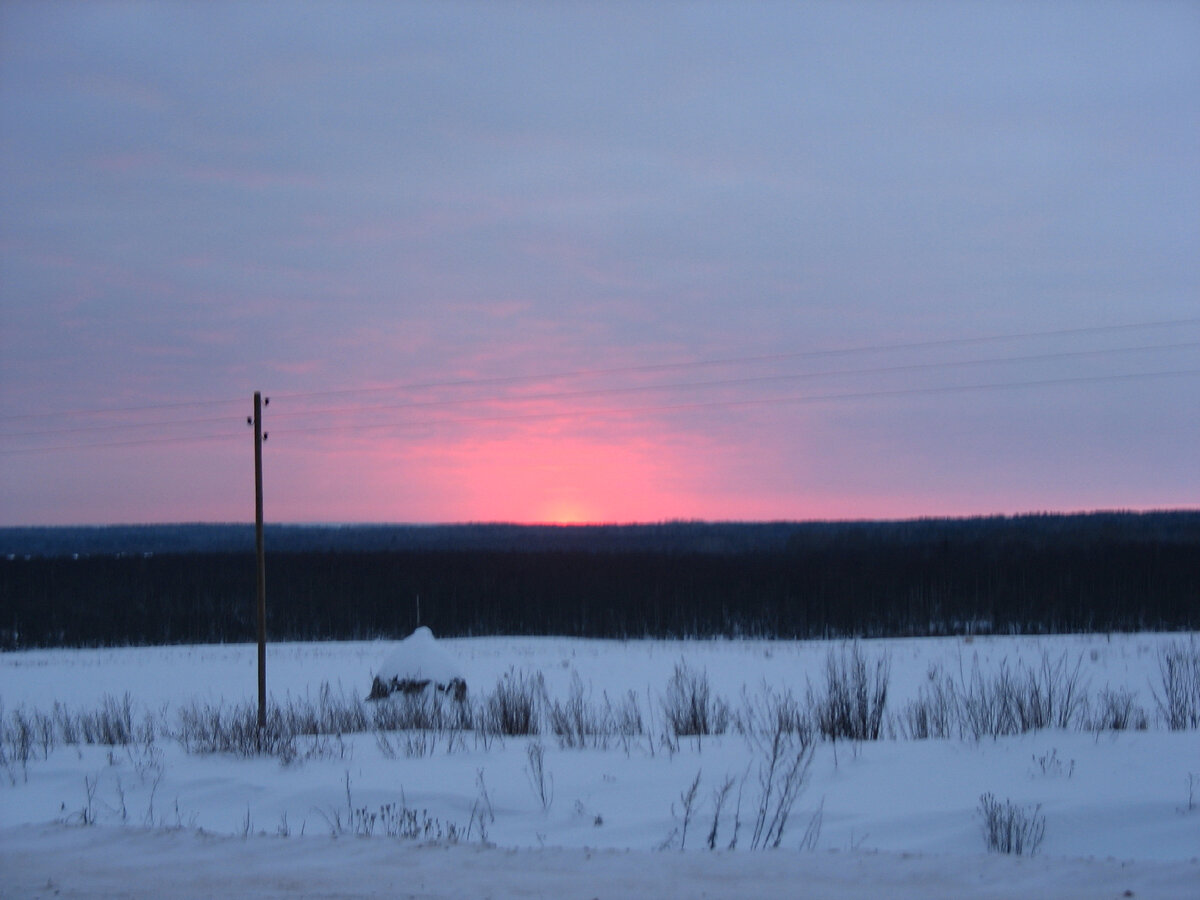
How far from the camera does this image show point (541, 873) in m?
6.26

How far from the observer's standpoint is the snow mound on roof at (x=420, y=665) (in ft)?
64.2

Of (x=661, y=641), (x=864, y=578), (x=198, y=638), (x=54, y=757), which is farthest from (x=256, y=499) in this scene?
(x=864, y=578)

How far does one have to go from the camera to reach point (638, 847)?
7109 millimetres

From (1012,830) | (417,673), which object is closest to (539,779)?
(1012,830)

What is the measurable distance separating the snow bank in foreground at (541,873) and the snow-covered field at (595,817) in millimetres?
24

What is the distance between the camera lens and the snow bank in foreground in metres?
5.75

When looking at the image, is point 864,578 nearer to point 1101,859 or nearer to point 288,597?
point 288,597

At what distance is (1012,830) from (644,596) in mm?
57975

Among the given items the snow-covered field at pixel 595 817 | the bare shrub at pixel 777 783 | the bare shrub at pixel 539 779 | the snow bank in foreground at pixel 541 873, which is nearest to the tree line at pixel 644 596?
the bare shrub at pixel 777 783

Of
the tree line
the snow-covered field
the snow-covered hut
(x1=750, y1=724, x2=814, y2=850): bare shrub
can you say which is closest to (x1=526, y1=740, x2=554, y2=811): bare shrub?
the snow-covered field

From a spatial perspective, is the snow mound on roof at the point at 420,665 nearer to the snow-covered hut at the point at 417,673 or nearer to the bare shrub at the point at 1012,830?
the snow-covered hut at the point at 417,673

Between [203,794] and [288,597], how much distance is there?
200 ft

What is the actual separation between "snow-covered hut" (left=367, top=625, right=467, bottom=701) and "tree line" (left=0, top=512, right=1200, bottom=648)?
31424 mm

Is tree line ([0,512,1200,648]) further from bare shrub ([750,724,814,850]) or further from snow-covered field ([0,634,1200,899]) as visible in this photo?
snow-covered field ([0,634,1200,899])
